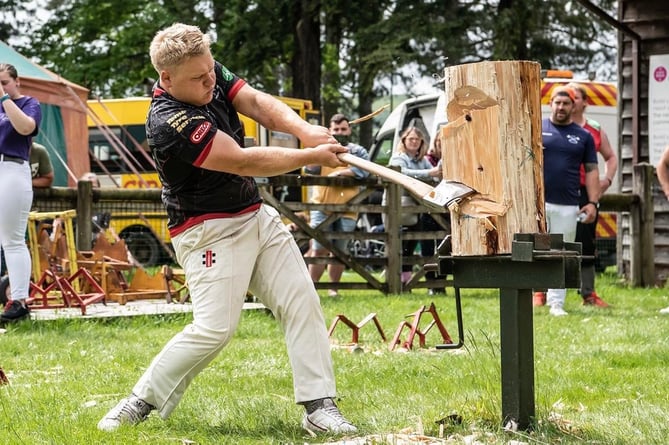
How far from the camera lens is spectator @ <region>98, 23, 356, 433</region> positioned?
Result: 4.64m

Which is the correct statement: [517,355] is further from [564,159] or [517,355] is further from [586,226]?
[586,226]

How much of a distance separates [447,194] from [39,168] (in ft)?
24.1

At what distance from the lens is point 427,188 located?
4398 millimetres

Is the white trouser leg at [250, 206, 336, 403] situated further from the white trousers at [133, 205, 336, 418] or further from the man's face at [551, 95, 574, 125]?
the man's face at [551, 95, 574, 125]

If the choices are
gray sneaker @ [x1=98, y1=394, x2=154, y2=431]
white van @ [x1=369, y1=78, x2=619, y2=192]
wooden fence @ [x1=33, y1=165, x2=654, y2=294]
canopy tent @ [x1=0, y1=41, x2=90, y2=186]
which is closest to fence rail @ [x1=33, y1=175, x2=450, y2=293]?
wooden fence @ [x1=33, y1=165, x2=654, y2=294]

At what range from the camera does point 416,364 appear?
6652mm

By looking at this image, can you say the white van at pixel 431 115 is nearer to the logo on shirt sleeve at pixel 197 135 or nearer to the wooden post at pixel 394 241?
the wooden post at pixel 394 241

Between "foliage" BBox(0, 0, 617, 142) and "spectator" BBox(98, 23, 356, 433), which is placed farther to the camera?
"foliage" BBox(0, 0, 617, 142)

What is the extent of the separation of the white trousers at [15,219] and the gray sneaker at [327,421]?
4284 millimetres

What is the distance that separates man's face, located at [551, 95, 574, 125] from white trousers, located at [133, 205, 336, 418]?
205 inches

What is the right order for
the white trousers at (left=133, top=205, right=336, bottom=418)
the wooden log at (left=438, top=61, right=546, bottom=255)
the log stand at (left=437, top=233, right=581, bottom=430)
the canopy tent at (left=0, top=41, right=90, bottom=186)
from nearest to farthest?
the log stand at (left=437, top=233, right=581, bottom=430)
the wooden log at (left=438, top=61, right=546, bottom=255)
the white trousers at (left=133, top=205, right=336, bottom=418)
the canopy tent at (left=0, top=41, right=90, bottom=186)

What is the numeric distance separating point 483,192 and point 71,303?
244 inches

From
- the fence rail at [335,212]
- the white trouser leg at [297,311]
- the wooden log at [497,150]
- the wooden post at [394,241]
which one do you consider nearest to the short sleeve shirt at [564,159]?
the fence rail at [335,212]

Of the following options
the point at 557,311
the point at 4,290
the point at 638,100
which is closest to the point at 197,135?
the point at 557,311
